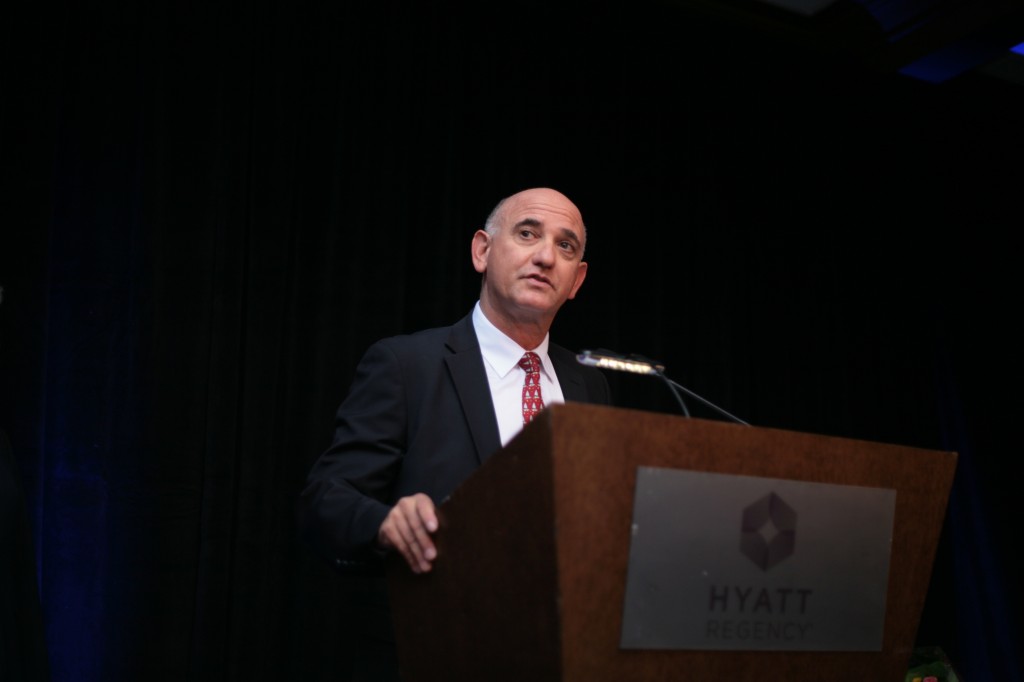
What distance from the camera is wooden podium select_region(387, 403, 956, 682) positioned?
1.16 metres

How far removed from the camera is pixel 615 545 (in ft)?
3.96

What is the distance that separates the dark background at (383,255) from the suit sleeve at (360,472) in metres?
1.22

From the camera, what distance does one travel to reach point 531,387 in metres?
2.14

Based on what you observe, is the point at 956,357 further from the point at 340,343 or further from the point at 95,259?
the point at 95,259


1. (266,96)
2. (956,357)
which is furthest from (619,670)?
(956,357)

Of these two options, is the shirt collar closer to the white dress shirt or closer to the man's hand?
the white dress shirt

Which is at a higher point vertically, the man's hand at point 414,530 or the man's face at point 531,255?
the man's face at point 531,255

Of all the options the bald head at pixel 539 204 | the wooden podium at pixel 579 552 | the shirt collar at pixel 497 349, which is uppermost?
the bald head at pixel 539 204

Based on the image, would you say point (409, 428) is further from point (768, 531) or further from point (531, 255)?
point (768, 531)

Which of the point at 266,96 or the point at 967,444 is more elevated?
the point at 266,96

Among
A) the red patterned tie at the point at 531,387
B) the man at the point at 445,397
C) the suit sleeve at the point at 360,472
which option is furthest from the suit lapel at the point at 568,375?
the suit sleeve at the point at 360,472

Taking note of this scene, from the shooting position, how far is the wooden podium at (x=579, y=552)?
1161 millimetres

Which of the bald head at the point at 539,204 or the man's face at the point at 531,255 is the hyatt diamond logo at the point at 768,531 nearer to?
the man's face at the point at 531,255

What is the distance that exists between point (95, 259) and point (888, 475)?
2529 millimetres
